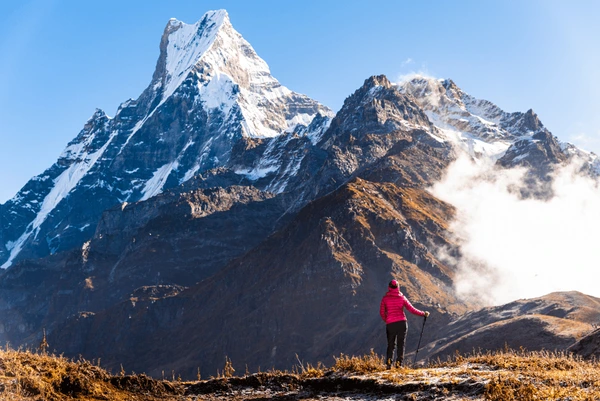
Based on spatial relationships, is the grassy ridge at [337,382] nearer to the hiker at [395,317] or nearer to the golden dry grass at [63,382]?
the golden dry grass at [63,382]

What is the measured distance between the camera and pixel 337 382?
20.3 meters

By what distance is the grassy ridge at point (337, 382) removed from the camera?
16391 mm

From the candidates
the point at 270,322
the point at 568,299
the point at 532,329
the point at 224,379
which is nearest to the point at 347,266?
the point at 270,322

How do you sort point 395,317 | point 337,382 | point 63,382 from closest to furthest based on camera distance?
point 63,382 → point 337,382 → point 395,317

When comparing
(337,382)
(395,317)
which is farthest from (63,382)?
(395,317)

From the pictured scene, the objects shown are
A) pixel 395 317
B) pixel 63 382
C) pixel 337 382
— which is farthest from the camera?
pixel 395 317

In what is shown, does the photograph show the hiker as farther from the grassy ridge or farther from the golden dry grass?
the golden dry grass

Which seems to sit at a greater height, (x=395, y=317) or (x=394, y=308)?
(x=394, y=308)

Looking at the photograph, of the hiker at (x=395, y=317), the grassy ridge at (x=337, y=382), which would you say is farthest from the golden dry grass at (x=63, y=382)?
the hiker at (x=395, y=317)

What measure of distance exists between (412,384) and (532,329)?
269 feet

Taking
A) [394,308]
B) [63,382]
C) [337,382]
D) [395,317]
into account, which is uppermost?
[394,308]

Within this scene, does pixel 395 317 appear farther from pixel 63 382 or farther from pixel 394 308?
pixel 63 382

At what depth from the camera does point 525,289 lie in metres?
190

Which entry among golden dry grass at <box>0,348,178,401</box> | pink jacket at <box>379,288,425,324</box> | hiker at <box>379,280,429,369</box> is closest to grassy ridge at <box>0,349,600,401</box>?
golden dry grass at <box>0,348,178,401</box>
